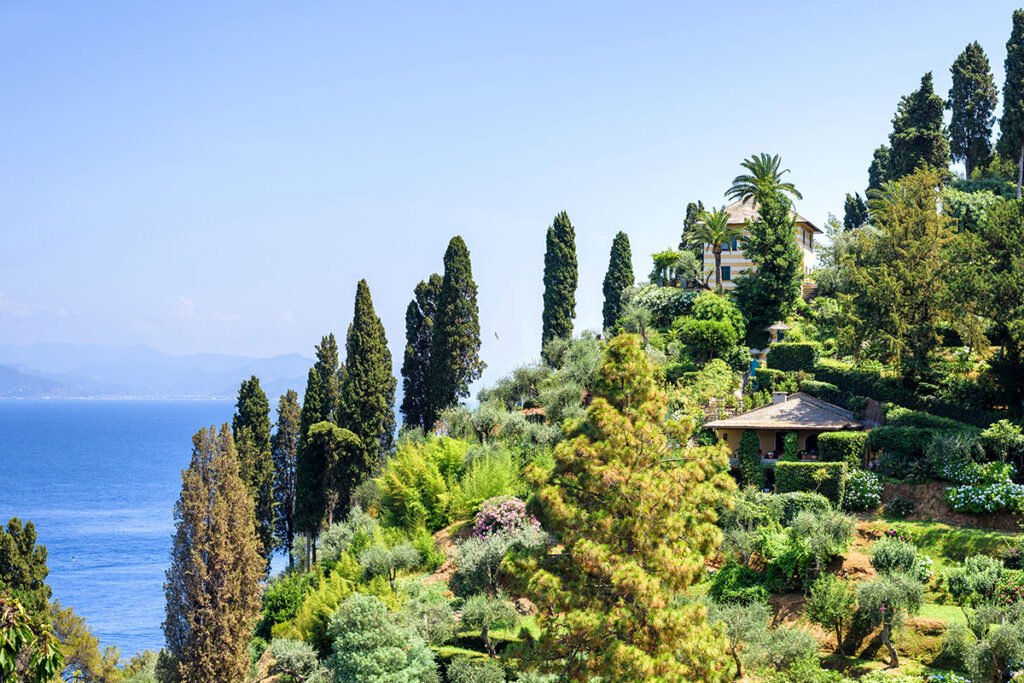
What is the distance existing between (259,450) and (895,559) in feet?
142

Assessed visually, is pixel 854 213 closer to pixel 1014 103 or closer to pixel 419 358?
pixel 1014 103

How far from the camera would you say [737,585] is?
31781mm

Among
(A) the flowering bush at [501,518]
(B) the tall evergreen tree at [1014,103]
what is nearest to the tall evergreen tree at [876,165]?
(B) the tall evergreen tree at [1014,103]

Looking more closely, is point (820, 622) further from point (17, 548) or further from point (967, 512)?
point (17, 548)

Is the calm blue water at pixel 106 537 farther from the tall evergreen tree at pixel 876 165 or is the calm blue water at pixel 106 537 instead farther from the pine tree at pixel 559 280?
the tall evergreen tree at pixel 876 165

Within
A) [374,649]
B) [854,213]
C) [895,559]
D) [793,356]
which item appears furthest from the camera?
[854,213]

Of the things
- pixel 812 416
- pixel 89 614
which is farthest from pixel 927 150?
pixel 89 614

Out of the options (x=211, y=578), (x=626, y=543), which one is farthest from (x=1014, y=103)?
(x=211, y=578)

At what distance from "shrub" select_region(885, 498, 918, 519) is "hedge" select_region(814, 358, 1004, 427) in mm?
4948

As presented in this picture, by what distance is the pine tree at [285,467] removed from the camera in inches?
2618

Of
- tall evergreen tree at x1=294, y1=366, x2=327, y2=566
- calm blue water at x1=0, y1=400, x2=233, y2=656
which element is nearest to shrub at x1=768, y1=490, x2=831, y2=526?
tall evergreen tree at x1=294, y1=366, x2=327, y2=566

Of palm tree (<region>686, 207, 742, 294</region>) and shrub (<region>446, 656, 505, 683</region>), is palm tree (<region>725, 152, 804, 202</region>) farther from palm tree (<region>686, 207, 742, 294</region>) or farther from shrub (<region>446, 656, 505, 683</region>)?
shrub (<region>446, 656, 505, 683</region>)

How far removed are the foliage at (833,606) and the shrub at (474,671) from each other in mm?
9085

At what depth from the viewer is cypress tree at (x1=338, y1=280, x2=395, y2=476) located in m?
53.6
